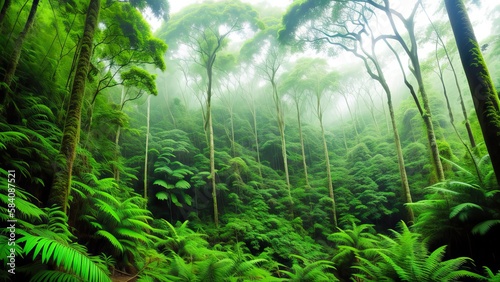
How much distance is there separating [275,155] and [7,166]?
18.8m

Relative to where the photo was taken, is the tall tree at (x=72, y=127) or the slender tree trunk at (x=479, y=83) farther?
the tall tree at (x=72, y=127)

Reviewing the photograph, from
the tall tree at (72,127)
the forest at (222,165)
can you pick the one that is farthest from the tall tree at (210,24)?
the tall tree at (72,127)

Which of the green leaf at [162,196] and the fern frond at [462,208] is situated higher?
the green leaf at [162,196]

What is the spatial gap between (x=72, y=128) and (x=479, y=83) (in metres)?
6.48

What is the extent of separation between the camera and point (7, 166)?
11.7 ft

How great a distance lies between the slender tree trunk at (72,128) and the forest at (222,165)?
0.08 feet

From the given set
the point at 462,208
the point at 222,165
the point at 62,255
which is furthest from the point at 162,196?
the point at 462,208

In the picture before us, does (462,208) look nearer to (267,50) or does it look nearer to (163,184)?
(163,184)

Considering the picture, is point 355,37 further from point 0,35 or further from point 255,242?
point 0,35

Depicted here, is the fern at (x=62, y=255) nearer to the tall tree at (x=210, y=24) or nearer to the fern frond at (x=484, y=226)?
the fern frond at (x=484, y=226)

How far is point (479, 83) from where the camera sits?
325cm

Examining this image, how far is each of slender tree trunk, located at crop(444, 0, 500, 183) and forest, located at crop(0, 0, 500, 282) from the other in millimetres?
22

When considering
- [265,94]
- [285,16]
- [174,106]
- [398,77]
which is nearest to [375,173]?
[285,16]

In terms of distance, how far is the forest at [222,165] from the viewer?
348cm
